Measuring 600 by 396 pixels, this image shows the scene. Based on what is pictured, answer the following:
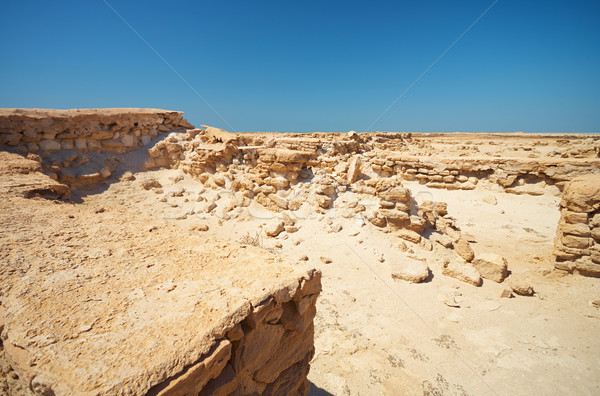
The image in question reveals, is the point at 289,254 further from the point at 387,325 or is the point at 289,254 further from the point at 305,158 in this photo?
the point at 305,158

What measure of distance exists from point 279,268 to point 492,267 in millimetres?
4396

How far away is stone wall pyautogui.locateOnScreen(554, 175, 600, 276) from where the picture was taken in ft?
14.1

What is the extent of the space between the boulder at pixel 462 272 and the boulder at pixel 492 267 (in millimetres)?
160

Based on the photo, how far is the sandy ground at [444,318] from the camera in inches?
114

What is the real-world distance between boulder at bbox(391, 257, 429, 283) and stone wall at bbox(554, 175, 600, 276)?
2.33 m

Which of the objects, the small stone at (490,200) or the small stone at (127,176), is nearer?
the small stone at (490,200)

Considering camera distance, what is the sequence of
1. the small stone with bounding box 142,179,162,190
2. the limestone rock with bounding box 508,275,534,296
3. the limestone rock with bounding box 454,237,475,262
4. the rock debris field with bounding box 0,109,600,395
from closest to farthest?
the rock debris field with bounding box 0,109,600,395
the limestone rock with bounding box 508,275,534,296
the limestone rock with bounding box 454,237,475,262
the small stone with bounding box 142,179,162,190

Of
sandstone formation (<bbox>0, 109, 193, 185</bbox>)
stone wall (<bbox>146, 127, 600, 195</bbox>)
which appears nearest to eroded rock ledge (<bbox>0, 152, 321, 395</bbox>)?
stone wall (<bbox>146, 127, 600, 195</bbox>)

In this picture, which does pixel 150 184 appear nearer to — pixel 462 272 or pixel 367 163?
pixel 367 163

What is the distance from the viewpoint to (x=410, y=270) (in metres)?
4.66

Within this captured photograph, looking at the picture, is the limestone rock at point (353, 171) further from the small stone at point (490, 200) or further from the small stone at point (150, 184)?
the small stone at point (150, 184)

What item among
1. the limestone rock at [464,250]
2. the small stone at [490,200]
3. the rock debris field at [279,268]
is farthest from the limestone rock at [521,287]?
the small stone at [490,200]

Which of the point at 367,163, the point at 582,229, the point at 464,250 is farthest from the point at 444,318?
the point at 367,163

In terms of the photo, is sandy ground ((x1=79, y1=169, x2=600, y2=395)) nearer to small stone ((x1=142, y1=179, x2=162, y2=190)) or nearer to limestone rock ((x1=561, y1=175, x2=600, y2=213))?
limestone rock ((x1=561, y1=175, x2=600, y2=213))
